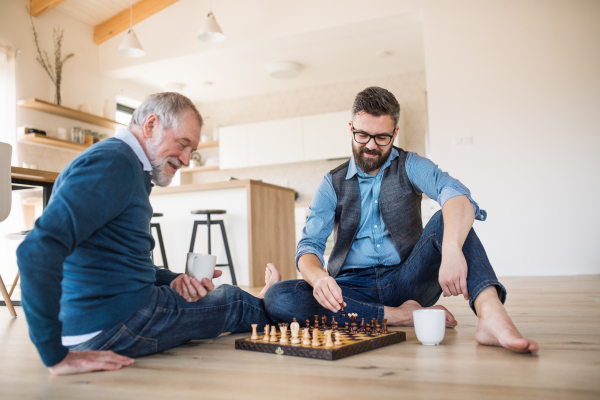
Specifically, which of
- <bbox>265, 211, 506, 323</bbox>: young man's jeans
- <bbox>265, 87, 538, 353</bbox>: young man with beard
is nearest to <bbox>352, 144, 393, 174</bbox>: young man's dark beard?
<bbox>265, 87, 538, 353</bbox>: young man with beard

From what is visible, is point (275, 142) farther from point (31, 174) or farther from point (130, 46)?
point (31, 174)

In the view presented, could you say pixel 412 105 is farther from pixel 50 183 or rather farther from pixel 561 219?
pixel 50 183

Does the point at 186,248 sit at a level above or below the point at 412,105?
below

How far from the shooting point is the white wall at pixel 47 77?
4926 mm

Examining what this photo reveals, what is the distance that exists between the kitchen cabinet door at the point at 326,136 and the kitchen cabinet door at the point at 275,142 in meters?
0.11

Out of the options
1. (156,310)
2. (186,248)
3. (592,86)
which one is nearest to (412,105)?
(592,86)

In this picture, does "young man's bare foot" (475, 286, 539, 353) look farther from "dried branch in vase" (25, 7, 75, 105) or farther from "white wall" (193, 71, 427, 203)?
"dried branch in vase" (25, 7, 75, 105)

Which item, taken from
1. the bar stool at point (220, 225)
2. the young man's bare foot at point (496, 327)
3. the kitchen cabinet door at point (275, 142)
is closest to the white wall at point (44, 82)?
the kitchen cabinet door at point (275, 142)

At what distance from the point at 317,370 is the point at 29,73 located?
17.0 ft

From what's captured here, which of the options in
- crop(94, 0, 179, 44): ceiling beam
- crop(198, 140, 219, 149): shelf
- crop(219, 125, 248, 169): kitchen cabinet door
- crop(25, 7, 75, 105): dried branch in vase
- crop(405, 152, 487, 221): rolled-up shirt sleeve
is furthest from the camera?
crop(198, 140, 219, 149): shelf

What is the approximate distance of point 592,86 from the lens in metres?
4.11

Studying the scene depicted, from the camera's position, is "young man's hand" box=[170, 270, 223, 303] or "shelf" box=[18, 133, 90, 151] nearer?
"young man's hand" box=[170, 270, 223, 303]

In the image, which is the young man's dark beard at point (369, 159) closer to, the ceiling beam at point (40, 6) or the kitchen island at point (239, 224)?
the kitchen island at point (239, 224)

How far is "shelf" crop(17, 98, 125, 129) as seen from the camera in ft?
16.1
